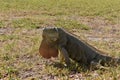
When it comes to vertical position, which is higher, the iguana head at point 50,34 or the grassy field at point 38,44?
the iguana head at point 50,34

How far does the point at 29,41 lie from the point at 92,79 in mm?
4113

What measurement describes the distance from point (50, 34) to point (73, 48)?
1.60 ft

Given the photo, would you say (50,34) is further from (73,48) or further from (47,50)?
(73,48)

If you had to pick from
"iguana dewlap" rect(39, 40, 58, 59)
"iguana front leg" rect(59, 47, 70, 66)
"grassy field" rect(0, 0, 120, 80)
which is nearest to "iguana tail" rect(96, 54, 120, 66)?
"grassy field" rect(0, 0, 120, 80)

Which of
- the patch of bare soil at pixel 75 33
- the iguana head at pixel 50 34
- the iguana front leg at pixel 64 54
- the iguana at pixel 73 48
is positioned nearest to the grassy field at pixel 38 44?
the patch of bare soil at pixel 75 33

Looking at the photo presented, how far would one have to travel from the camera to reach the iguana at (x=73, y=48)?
5.93 meters

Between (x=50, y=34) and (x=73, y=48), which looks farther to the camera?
(x=73, y=48)

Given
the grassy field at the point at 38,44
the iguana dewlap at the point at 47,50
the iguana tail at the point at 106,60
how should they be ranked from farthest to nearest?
the iguana dewlap at the point at 47,50, the iguana tail at the point at 106,60, the grassy field at the point at 38,44

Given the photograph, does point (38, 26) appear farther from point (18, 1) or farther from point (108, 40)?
point (18, 1)

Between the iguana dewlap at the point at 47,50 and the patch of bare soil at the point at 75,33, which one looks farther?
the iguana dewlap at the point at 47,50

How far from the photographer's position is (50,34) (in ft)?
19.4

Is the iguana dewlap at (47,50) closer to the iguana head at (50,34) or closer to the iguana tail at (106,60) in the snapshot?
the iguana head at (50,34)

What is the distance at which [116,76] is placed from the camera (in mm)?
5012

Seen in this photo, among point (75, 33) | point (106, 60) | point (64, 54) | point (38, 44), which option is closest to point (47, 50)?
point (64, 54)
